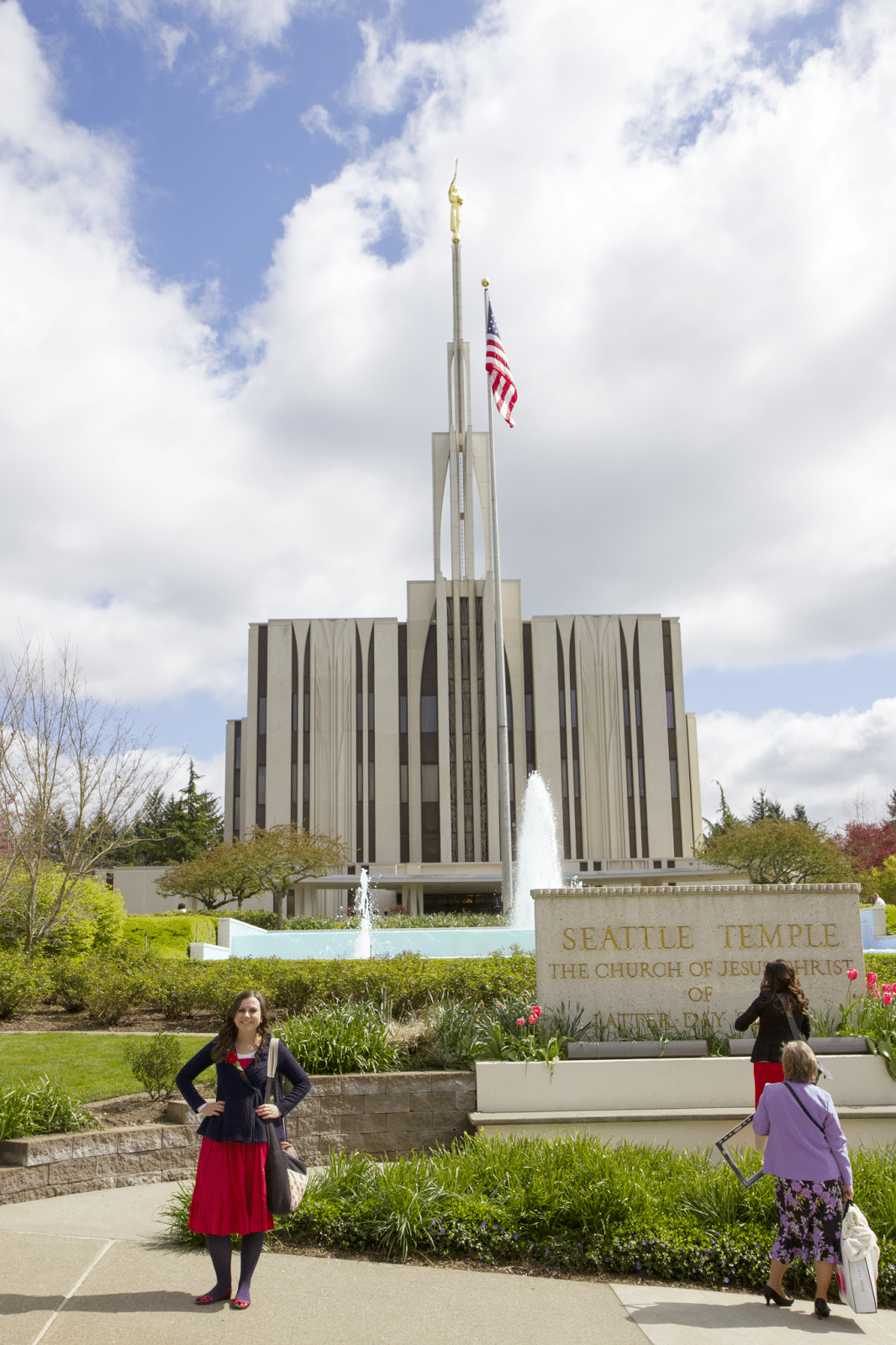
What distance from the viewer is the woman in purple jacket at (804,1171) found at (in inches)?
203

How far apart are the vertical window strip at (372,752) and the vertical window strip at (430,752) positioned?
2.22 metres

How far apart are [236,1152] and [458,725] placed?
42.0 meters

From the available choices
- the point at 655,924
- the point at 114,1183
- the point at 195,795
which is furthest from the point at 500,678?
the point at 195,795

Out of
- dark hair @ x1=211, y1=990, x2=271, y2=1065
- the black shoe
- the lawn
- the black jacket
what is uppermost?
dark hair @ x1=211, y1=990, x2=271, y2=1065

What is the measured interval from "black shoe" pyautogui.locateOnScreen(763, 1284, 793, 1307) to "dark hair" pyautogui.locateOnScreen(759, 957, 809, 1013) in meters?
1.93

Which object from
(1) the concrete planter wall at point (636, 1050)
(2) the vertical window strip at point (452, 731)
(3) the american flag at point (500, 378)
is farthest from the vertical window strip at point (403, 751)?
(1) the concrete planter wall at point (636, 1050)

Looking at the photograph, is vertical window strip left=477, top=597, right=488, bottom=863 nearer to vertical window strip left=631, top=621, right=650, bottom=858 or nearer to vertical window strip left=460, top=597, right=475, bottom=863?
vertical window strip left=460, top=597, right=475, bottom=863

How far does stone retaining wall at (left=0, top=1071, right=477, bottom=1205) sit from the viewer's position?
744 centimetres

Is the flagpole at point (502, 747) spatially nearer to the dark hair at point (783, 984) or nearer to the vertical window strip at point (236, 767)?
the dark hair at point (783, 984)

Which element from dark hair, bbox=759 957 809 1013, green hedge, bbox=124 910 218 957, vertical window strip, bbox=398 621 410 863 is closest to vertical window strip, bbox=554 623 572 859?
vertical window strip, bbox=398 621 410 863

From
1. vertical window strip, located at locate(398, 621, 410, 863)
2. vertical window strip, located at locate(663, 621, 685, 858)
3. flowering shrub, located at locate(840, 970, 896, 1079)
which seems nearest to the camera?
flowering shrub, located at locate(840, 970, 896, 1079)

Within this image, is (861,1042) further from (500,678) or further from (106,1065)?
(500,678)

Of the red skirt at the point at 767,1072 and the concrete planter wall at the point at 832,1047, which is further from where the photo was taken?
the concrete planter wall at the point at 832,1047

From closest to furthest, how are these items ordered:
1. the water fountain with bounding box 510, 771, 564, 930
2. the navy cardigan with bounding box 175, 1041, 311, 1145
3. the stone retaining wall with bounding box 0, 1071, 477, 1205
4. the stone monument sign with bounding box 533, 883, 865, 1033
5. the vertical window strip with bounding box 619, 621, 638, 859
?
the navy cardigan with bounding box 175, 1041, 311, 1145
the stone retaining wall with bounding box 0, 1071, 477, 1205
the stone monument sign with bounding box 533, 883, 865, 1033
the water fountain with bounding box 510, 771, 564, 930
the vertical window strip with bounding box 619, 621, 638, 859
